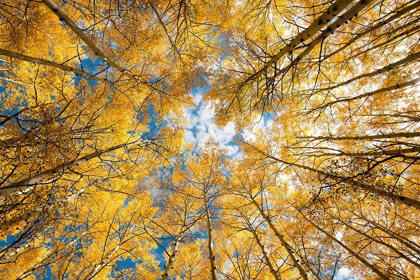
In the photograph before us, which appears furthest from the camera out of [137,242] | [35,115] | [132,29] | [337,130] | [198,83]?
[137,242]

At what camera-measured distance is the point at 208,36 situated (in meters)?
6.64

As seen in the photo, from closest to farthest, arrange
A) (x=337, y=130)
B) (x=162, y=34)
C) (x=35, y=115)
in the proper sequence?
(x=35, y=115)
(x=162, y=34)
(x=337, y=130)

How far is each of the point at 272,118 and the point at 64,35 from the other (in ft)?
27.4

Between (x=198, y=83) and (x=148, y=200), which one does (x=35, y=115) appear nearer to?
(x=198, y=83)

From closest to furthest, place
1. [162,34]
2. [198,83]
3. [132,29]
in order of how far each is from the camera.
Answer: [132,29]
[162,34]
[198,83]

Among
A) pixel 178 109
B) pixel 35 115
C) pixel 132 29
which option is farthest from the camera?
pixel 178 109

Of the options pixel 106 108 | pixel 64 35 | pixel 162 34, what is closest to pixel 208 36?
pixel 162 34

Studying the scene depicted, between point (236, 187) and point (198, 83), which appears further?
point (236, 187)

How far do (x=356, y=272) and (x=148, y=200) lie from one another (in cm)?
769

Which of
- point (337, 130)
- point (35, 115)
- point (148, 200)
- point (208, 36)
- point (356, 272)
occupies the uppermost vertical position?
point (208, 36)

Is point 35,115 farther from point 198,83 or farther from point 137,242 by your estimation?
point 137,242

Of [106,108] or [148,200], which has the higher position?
[106,108]

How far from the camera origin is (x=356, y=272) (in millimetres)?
5344

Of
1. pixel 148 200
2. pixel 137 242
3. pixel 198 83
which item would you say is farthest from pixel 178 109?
pixel 137 242
